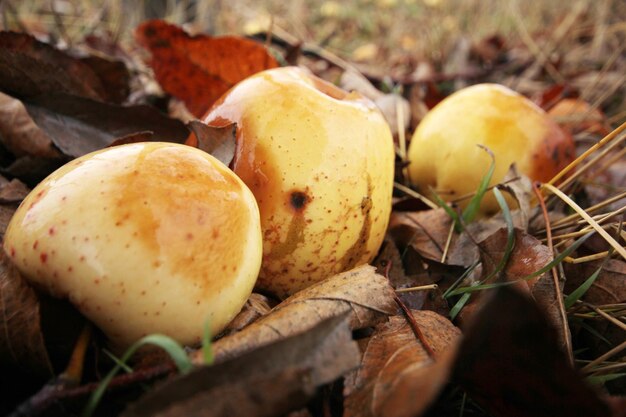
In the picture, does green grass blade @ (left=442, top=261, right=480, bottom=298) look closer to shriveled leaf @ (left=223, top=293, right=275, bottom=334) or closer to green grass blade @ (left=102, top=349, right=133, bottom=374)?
shriveled leaf @ (left=223, top=293, right=275, bottom=334)

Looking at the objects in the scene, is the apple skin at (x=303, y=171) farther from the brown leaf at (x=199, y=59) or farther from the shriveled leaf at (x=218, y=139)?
the brown leaf at (x=199, y=59)

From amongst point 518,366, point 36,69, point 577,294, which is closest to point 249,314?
point 518,366

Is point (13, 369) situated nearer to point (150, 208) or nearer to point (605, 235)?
point (150, 208)

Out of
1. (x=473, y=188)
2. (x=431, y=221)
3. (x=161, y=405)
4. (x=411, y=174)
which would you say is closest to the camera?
(x=161, y=405)

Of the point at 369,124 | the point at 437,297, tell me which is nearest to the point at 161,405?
the point at 437,297

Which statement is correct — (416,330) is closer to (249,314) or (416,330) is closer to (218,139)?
(249,314)

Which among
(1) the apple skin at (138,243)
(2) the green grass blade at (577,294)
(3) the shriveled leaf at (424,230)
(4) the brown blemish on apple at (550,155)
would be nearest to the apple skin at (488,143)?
(4) the brown blemish on apple at (550,155)
